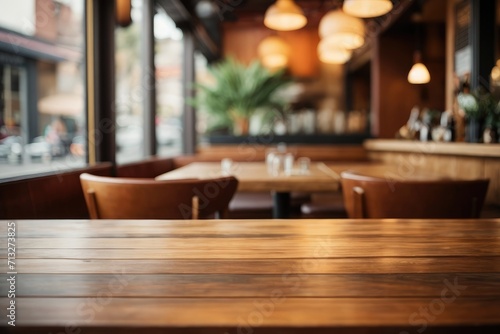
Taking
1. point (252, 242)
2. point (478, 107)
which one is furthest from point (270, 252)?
point (478, 107)

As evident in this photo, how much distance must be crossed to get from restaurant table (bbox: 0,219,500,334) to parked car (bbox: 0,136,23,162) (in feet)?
4.55

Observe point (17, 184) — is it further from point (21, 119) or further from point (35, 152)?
point (21, 119)

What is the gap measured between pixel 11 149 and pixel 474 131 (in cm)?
314

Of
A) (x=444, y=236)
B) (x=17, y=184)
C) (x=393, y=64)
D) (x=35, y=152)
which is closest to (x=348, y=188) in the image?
(x=444, y=236)

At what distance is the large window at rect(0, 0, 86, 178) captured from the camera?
251cm

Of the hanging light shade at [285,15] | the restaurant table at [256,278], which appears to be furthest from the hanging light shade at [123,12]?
the restaurant table at [256,278]

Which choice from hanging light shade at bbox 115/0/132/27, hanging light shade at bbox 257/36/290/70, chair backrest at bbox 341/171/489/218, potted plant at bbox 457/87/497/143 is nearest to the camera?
chair backrest at bbox 341/171/489/218

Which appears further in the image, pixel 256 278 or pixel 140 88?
pixel 140 88

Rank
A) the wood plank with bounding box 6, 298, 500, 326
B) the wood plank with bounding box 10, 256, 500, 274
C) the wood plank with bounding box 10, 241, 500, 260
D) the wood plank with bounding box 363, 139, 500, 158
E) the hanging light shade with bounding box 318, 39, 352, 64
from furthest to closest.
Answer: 1. the hanging light shade with bounding box 318, 39, 352, 64
2. the wood plank with bounding box 363, 139, 500, 158
3. the wood plank with bounding box 10, 241, 500, 260
4. the wood plank with bounding box 10, 256, 500, 274
5. the wood plank with bounding box 6, 298, 500, 326

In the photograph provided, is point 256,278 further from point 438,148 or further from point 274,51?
point 274,51

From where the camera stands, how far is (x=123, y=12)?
378 cm

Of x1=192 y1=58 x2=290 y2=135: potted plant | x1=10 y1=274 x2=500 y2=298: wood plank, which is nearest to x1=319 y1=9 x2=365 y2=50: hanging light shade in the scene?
x1=192 y1=58 x2=290 y2=135: potted plant

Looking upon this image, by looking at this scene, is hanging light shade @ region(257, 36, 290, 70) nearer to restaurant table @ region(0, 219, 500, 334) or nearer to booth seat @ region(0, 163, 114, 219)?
booth seat @ region(0, 163, 114, 219)

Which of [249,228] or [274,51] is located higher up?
[274,51]
